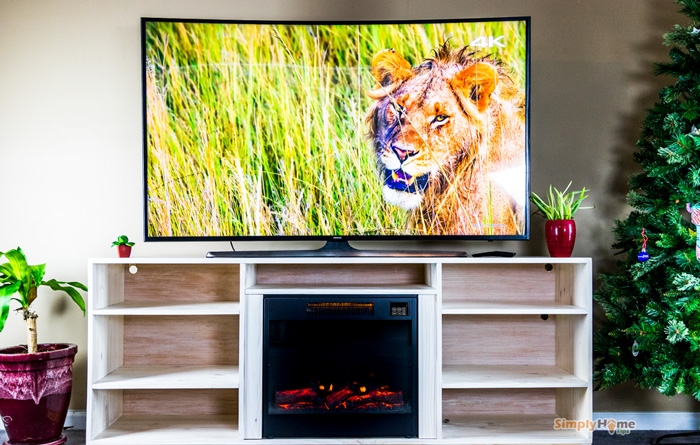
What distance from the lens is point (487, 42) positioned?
2.60m

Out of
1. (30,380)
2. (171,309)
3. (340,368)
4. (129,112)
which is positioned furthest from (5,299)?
(340,368)

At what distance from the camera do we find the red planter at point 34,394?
2.42m

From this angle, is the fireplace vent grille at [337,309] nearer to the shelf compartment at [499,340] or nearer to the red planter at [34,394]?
the shelf compartment at [499,340]

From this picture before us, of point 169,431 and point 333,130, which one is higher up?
point 333,130

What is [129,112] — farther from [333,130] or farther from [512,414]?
[512,414]

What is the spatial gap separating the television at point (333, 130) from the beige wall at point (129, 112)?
0.33 metres

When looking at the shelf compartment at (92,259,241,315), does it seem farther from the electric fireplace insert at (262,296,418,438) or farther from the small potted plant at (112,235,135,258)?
the electric fireplace insert at (262,296,418,438)

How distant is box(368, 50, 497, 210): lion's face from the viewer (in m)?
2.61

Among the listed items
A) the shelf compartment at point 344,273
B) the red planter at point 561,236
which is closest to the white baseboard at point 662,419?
the red planter at point 561,236

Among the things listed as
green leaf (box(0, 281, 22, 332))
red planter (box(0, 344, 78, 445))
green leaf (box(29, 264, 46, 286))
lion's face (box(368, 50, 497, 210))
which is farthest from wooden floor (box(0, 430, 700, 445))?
lion's face (box(368, 50, 497, 210))

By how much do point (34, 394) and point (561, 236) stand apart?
233cm

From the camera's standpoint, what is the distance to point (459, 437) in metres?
2.47

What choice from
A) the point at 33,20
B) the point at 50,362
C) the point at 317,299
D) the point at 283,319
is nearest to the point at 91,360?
the point at 50,362

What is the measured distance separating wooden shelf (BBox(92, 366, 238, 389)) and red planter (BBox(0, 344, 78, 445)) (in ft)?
0.67
